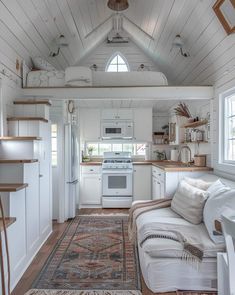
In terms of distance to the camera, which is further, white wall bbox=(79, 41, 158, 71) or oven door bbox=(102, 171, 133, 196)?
white wall bbox=(79, 41, 158, 71)

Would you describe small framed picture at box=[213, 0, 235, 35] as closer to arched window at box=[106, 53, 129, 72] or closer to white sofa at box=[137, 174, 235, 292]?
white sofa at box=[137, 174, 235, 292]

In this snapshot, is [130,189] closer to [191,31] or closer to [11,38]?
[191,31]

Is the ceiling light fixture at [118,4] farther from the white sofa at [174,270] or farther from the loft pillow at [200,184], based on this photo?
the white sofa at [174,270]

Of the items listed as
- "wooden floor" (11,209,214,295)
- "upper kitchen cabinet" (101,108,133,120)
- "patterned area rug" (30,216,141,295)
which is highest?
"upper kitchen cabinet" (101,108,133,120)

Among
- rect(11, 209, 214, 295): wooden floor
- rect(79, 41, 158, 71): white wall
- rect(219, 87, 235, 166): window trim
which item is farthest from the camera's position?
rect(79, 41, 158, 71): white wall

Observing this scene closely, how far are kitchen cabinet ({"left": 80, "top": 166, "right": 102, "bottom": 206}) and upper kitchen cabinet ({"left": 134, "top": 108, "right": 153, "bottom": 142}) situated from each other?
3.94 ft

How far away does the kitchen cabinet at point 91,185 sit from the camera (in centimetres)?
534

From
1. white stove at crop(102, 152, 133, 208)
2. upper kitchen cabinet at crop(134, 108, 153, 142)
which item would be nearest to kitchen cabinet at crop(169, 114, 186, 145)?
upper kitchen cabinet at crop(134, 108, 153, 142)

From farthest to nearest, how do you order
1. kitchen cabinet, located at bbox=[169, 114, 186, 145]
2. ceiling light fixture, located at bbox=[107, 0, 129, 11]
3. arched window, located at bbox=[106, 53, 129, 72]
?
arched window, located at bbox=[106, 53, 129, 72], kitchen cabinet, located at bbox=[169, 114, 186, 145], ceiling light fixture, located at bbox=[107, 0, 129, 11]

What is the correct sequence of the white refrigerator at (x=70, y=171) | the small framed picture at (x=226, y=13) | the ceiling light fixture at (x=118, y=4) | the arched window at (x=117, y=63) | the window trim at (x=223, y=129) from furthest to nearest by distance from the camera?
the arched window at (x=117, y=63)
the white refrigerator at (x=70, y=171)
the ceiling light fixture at (x=118, y=4)
the window trim at (x=223, y=129)
the small framed picture at (x=226, y=13)

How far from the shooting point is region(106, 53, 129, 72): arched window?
19.0 ft

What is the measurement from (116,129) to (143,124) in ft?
1.99

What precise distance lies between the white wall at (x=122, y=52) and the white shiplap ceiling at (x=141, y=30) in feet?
1.25

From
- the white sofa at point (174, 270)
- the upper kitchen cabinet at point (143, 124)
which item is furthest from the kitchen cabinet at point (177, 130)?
the white sofa at point (174, 270)
